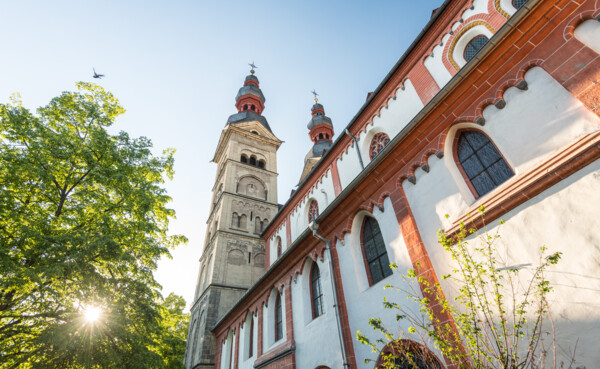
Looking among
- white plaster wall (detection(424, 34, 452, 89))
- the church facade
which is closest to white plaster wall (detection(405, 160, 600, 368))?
the church facade

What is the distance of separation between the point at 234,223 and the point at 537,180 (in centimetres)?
2061

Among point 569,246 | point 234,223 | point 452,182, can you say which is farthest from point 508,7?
point 234,223

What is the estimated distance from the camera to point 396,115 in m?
9.11

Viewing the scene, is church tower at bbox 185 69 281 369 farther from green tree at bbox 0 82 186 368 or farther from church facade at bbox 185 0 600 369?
green tree at bbox 0 82 186 368

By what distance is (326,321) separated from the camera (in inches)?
324

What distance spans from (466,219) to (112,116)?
38.8 ft

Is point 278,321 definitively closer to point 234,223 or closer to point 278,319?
point 278,319

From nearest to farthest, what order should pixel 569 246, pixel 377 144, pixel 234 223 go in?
pixel 569 246
pixel 377 144
pixel 234 223

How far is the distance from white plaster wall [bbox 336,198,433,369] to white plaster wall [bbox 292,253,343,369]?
646 millimetres

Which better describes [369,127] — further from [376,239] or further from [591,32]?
[591,32]

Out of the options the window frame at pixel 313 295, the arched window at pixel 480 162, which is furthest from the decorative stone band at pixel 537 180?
the window frame at pixel 313 295

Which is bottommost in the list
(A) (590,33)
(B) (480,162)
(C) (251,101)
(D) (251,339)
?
(D) (251,339)

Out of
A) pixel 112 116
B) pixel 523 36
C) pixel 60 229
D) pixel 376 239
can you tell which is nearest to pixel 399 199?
pixel 376 239

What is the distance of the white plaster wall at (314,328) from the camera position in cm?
778
